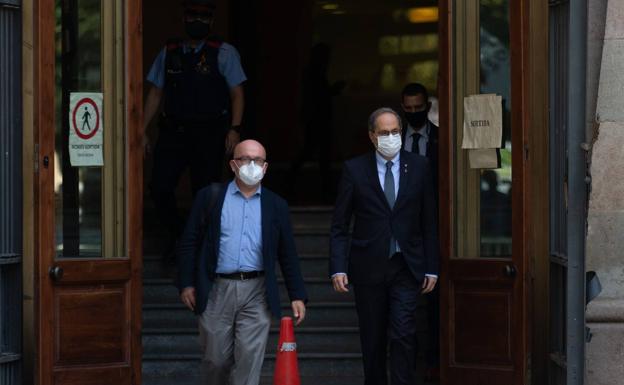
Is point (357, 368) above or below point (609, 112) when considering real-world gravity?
below

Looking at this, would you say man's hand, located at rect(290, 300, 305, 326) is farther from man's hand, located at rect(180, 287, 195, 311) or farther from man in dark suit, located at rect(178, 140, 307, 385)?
man's hand, located at rect(180, 287, 195, 311)

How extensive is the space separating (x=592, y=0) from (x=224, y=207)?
8.68ft

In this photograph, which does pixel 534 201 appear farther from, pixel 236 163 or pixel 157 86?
pixel 157 86

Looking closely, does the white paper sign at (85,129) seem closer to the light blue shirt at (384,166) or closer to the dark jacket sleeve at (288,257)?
the dark jacket sleeve at (288,257)

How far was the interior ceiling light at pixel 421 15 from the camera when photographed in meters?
17.4

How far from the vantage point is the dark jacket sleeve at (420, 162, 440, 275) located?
8.90 m

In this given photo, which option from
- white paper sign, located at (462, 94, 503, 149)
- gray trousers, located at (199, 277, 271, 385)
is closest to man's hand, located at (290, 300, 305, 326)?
gray trousers, located at (199, 277, 271, 385)

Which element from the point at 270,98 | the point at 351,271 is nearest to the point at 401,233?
the point at 351,271

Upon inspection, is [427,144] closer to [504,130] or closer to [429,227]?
[504,130]

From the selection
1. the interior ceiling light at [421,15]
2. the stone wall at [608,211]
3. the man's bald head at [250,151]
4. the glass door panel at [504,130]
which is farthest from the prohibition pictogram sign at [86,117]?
the interior ceiling light at [421,15]

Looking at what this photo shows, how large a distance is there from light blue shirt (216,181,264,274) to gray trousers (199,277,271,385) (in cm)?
10

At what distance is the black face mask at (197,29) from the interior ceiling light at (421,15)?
6.89m

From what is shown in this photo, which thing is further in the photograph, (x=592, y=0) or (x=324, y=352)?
(x=324, y=352)

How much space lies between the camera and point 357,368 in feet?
34.2
